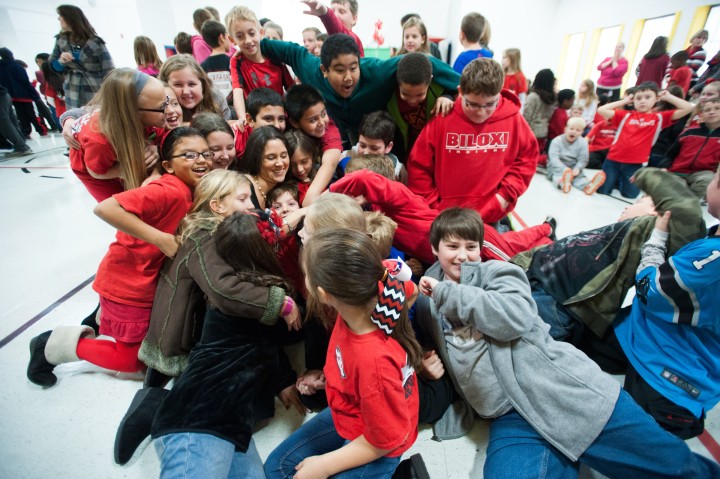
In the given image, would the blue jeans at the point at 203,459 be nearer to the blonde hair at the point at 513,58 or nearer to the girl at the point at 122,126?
the girl at the point at 122,126

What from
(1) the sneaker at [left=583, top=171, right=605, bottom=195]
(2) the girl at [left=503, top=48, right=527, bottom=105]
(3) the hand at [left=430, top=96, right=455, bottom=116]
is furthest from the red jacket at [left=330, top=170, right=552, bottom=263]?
(2) the girl at [left=503, top=48, right=527, bottom=105]

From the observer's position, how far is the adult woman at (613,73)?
587 centimetres

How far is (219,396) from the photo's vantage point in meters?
1.04

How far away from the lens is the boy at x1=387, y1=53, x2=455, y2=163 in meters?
1.71

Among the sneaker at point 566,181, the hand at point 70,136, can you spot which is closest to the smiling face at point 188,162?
the hand at point 70,136


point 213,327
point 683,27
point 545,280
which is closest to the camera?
point 213,327

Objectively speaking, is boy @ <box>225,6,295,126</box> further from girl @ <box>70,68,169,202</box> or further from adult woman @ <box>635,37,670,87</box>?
adult woman @ <box>635,37,670,87</box>

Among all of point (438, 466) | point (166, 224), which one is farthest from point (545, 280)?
point (166, 224)

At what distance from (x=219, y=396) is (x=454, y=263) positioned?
96 cm

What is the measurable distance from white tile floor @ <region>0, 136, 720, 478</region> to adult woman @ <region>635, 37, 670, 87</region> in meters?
3.68

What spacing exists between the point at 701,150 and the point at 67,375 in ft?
17.2

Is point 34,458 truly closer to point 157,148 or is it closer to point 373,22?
point 157,148

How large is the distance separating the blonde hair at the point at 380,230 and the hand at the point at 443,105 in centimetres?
90

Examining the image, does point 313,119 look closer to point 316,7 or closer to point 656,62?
point 316,7
